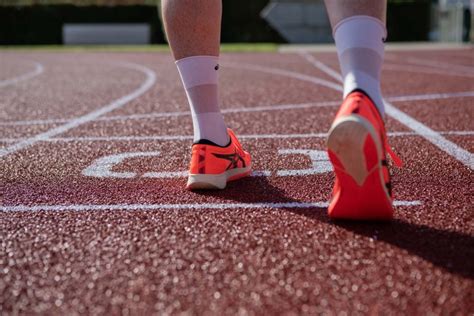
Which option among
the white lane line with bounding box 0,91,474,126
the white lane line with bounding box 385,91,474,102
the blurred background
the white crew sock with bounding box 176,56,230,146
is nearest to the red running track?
the white crew sock with bounding box 176,56,230,146

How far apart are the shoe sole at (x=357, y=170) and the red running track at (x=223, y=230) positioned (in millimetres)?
50

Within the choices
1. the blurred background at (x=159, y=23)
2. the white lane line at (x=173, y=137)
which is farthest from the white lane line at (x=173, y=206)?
the blurred background at (x=159, y=23)

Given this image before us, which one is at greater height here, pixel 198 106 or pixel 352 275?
pixel 198 106

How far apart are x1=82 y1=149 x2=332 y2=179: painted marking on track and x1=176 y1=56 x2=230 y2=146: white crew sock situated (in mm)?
306

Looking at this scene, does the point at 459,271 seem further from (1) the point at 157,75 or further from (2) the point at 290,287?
(1) the point at 157,75

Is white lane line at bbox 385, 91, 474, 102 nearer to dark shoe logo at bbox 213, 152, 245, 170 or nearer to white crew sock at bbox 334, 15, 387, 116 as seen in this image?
dark shoe logo at bbox 213, 152, 245, 170

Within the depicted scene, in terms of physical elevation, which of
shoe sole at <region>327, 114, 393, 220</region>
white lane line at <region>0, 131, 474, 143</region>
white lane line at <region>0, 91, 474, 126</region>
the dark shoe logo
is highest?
shoe sole at <region>327, 114, 393, 220</region>

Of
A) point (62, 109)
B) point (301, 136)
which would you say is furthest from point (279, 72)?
point (301, 136)

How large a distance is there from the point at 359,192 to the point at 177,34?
0.94m

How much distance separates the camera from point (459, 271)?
1.52 metres

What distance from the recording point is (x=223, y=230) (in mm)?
1861

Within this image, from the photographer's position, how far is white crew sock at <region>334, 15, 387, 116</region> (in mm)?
1886

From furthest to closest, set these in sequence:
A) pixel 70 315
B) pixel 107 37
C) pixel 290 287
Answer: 1. pixel 107 37
2. pixel 290 287
3. pixel 70 315

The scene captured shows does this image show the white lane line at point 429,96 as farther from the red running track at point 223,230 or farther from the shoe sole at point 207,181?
the shoe sole at point 207,181
